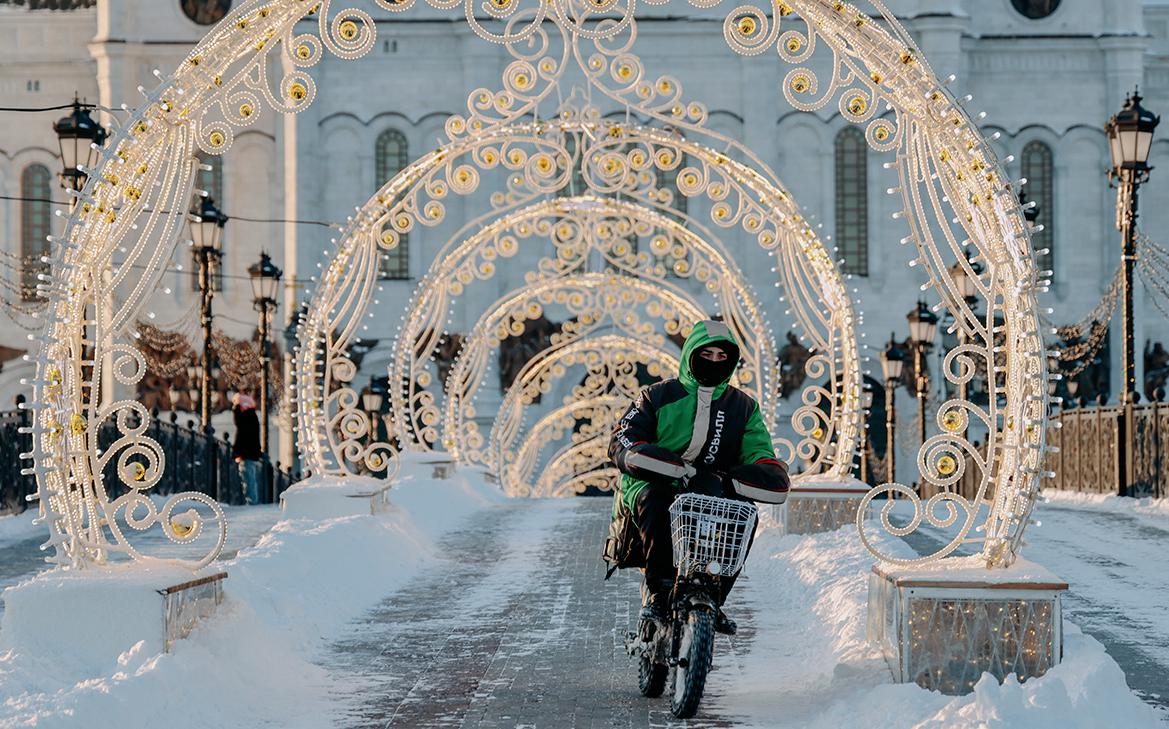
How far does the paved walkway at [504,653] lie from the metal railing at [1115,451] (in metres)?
8.72

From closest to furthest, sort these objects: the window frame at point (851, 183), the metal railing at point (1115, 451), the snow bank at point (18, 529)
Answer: the snow bank at point (18, 529) → the metal railing at point (1115, 451) → the window frame at point (851, 183)

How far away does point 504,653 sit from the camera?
31.4ft

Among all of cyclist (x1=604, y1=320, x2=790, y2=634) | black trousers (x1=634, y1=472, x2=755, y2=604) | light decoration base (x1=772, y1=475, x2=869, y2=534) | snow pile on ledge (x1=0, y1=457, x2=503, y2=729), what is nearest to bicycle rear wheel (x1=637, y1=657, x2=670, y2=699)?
cyclist (x1=604, y1=320, x2=790, y2=634)

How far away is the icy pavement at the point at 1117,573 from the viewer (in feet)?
30.6

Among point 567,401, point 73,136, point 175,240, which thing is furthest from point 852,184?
point 175,240

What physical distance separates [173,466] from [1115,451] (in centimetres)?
1300

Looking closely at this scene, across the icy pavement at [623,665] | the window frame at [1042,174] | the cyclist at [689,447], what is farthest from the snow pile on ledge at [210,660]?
the window frame at [1042,174]

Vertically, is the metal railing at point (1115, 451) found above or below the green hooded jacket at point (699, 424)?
below

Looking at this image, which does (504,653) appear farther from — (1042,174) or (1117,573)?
(1042,174)

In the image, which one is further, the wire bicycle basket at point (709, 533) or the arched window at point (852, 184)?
the arched window at point (852, 184)

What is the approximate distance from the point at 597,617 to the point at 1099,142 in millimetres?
40791

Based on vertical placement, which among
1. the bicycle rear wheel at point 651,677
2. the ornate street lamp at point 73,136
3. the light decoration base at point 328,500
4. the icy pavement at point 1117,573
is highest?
the ornate street lamp at point 73,136

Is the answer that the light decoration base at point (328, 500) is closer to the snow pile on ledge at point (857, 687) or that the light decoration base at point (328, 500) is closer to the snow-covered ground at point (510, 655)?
the snow-covered ground at point (510, 655)

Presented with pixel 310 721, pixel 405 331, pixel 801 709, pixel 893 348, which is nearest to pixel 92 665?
pixel 310 721
